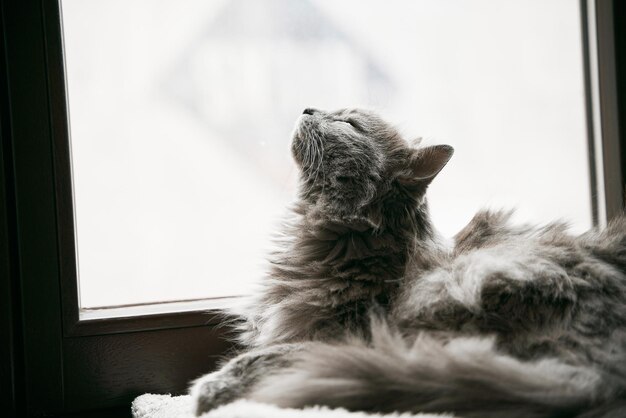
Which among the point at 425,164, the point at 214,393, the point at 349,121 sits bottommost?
the point at 214,393

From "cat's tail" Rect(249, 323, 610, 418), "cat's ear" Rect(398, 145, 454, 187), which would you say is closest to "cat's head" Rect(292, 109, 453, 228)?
"cat's ear" Rect(398, 145, 454, 187)

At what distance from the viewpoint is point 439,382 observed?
0.78m

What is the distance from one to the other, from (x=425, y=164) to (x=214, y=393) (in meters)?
0.72

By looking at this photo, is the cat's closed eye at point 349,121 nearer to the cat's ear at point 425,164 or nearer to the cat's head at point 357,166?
the cat's head at point 357,166

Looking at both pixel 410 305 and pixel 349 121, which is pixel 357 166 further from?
pixel 410 305

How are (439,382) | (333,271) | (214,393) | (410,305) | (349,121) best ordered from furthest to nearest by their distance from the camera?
1. (349,121)
2. (333,271)
3. (410,305)
4. (214,393)
5. (439,382)

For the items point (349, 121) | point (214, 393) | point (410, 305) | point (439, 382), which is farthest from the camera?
point (349, 121)

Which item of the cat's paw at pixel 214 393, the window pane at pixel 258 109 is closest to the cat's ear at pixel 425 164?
the window pane at pixel 258 109

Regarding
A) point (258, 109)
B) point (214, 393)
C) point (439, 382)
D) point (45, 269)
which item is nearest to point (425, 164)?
point (258, 109)

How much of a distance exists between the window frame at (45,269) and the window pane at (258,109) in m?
0.09

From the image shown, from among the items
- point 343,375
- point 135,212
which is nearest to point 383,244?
point 343,375

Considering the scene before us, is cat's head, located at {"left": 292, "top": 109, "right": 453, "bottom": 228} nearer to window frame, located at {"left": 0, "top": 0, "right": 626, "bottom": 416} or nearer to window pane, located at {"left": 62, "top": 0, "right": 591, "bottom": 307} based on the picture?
window pane, located at {"left": 62, "top": 0, "right": 591, "bottom": 307}

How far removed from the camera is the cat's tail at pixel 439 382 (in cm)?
75

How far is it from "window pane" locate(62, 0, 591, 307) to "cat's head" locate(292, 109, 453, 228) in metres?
0.13
